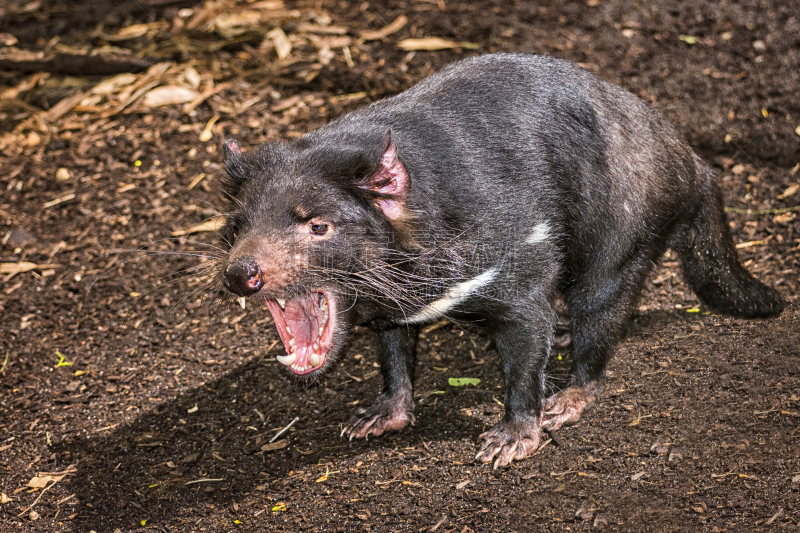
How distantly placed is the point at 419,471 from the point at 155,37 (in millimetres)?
4114

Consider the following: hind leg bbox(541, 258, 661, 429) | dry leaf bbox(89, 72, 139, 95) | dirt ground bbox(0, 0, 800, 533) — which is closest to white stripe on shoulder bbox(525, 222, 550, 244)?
hind leg bbox(541, 258, 661, 429)

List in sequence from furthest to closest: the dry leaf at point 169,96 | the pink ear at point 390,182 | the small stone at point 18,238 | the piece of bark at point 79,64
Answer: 1. the piece of bark at point 79,64
2. the dry leaf at point 169,96
3. the small stone at point 18,238
4. the pink ear at point 390,182

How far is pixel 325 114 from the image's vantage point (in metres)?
5.08

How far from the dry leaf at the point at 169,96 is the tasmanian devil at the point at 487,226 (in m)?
2.52

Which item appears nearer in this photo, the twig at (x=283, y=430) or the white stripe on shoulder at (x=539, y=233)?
the white stripe on shoulder at (x=539, y=233)

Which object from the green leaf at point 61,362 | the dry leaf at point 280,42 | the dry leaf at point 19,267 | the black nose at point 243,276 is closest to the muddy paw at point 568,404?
the black nose at point 243,276

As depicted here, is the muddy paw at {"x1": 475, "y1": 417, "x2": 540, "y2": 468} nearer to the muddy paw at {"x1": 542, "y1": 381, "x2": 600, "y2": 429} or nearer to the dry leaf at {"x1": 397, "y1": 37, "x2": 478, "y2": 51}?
the muddy paw at {"x1": 542, "y1": 381, "x2": 600, "y2": 429}

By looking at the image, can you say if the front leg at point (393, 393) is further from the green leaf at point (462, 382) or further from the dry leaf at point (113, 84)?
the dry leaf at point (113, 84)

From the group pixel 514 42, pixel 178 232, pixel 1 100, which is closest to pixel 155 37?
pixel 1 100

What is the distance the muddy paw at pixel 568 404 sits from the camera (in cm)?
327

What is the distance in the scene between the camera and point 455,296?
2.96 m

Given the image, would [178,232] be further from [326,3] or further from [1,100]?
[326,3]

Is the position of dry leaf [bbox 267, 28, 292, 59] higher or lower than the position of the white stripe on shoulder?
lower

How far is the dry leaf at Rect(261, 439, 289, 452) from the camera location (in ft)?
10.9
